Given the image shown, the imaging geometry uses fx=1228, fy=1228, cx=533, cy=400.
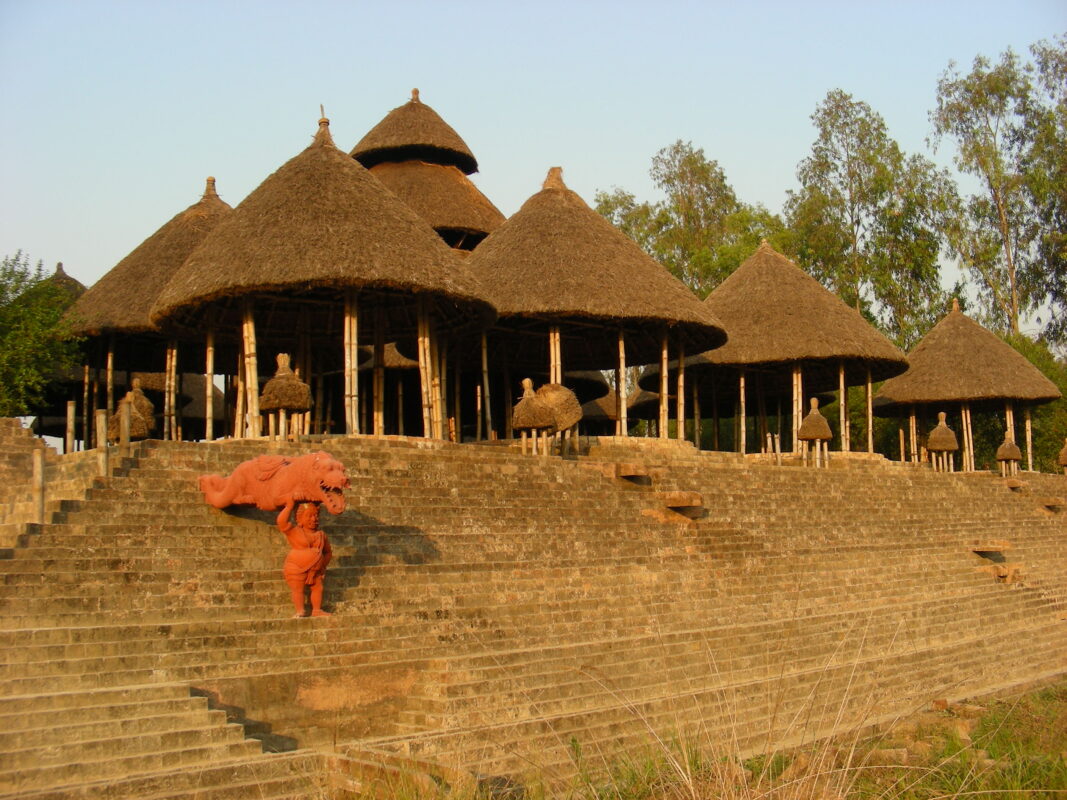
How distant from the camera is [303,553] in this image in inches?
386

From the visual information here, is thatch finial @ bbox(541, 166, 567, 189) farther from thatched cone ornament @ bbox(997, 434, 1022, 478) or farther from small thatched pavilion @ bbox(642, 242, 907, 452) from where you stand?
thatched cone ornament @ bbox(997, 434, 1022, 478)

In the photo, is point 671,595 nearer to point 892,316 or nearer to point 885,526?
point 885,526

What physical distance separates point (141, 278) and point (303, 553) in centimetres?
1290

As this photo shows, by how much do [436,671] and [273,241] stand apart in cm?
812

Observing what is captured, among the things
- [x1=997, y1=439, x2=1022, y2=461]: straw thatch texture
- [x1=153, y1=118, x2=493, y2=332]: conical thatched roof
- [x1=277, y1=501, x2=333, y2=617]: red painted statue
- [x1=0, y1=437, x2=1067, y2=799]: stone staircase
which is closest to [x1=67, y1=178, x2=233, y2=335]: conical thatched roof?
[x1=153, y1=118, x2=493, y2=332]: conical thatched roof

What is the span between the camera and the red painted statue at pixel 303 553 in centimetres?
980

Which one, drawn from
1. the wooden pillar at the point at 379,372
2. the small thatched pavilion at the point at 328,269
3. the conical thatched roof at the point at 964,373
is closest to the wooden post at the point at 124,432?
the small thatched pavilion at the point at 328,269

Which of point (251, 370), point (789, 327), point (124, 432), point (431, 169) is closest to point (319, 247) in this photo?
point (251, 370)

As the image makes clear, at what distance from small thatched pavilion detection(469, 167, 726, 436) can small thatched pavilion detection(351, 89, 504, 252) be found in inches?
151

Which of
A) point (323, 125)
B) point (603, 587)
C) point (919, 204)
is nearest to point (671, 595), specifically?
point (603, 587)

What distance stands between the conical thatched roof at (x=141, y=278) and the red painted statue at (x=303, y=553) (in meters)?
11.1

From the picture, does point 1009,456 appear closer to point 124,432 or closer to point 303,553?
point 303,553

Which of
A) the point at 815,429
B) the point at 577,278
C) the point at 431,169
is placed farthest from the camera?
the point at 431,169

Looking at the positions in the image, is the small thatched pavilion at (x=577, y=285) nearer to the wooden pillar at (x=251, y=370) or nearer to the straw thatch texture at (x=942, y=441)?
the wooden pillar at (x=251, y=370)
